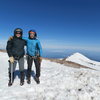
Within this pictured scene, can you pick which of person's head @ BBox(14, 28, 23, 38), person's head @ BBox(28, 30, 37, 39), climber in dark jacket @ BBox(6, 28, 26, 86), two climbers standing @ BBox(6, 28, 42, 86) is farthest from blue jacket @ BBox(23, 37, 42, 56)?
person's head @ BBox(14, 28, 23, 38)

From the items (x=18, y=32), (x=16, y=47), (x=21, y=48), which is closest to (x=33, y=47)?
(x=21, y=48)

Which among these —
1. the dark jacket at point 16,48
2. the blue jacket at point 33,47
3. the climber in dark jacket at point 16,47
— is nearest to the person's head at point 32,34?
the blue jacket at point 33,47

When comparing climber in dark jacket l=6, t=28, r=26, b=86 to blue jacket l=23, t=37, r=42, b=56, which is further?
blue jacket l=23, t=37, r=42, b=56

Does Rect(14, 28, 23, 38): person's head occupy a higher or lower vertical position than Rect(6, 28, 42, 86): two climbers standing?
higher

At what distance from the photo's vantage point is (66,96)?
20.3 feet

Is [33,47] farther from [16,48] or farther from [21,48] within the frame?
[16,48]

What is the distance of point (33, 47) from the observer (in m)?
8.25

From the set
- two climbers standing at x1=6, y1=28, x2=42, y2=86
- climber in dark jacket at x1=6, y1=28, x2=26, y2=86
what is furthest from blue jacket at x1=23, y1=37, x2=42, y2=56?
climber in dark jacket at x1=6, y1=28, x2=26, y2=86

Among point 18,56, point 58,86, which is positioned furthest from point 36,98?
point 18,56

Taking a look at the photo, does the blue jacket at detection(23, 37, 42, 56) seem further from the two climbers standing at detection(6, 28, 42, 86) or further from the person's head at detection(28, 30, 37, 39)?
the person's head at detection(28, 30, 37, 39)

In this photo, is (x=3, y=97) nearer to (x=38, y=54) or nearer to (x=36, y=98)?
(x=36, y=98)

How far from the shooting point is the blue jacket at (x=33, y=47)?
8.23 metres

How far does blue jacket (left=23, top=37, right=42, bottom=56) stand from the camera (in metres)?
8.23

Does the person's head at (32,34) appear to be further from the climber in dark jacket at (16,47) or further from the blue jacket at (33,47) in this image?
the climber in dark jacket at (16,47)
